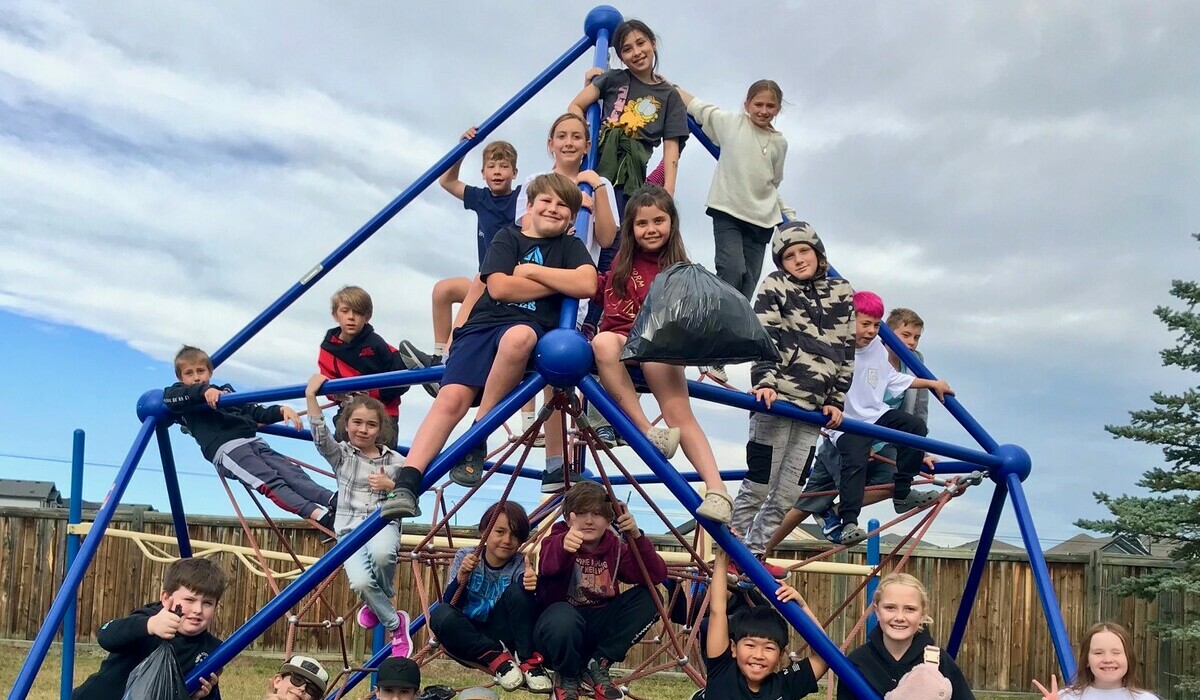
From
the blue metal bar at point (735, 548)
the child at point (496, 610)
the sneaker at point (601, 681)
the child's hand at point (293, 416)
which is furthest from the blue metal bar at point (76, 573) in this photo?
the blue metal bar at point (735, 548)

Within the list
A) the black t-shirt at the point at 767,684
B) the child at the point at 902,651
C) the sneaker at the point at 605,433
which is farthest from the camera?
the sneaker at the point at 605,433

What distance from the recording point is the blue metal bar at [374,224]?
19.5 feet

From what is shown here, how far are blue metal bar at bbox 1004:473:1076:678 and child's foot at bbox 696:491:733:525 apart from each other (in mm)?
1426

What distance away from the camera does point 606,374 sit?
4145 mm

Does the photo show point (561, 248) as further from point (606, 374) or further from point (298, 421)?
point (298, 421)

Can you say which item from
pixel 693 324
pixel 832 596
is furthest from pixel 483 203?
pixel 832 596

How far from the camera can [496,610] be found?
471 centimetres

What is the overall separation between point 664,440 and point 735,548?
18.6 inches

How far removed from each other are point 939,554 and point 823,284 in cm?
643

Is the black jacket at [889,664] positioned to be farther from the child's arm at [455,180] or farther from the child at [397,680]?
the child's arm at [455,180]

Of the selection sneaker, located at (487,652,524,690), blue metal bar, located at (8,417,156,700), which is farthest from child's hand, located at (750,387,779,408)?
blue metal bar, located at (8,417,156,700)

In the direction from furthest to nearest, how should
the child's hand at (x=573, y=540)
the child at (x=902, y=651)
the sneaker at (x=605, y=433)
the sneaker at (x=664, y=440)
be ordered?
1. the sneaker at (x=605, y=433)
2. the child's hand at (x=573, y=540)
3. the sneaker at (x=664, y=440)
4. the child at (x=902, y=651)

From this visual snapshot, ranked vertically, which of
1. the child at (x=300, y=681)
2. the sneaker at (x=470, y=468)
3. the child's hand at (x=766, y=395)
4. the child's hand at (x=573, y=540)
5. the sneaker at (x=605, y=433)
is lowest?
the child at (x=300, y=681)

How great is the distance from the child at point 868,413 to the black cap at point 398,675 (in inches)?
91.9
